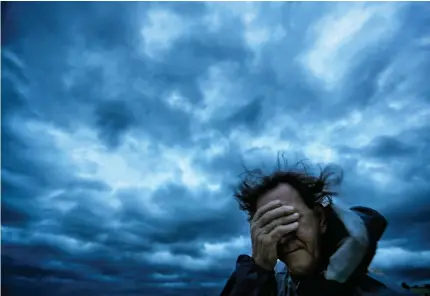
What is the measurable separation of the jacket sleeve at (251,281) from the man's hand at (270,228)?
0.04m

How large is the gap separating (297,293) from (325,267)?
22 centimetres

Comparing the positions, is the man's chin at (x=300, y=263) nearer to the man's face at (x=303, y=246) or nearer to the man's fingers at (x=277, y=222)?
the man's face at (x=303, y=246)

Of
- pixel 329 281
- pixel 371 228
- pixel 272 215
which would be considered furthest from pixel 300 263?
pixel 371 228

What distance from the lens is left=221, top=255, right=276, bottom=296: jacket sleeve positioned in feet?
8.10

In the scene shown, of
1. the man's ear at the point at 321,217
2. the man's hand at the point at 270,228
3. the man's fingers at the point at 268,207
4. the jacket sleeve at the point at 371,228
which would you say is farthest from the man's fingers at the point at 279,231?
the jacket sleeve at the point at 371,228

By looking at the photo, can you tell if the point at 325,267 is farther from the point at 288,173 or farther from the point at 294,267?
the point at 288,173

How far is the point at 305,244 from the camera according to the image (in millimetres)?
2566

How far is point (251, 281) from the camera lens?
2490 millimetres

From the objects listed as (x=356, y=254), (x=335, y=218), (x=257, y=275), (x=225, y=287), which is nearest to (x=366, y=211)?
(x=335, y=218)

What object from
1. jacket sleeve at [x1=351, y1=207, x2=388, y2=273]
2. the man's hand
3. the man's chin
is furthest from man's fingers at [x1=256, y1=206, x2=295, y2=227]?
jacket sleeve at [x1=351, y1=207, x2=388, y2=273]

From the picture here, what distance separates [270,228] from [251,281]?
308 millimetres

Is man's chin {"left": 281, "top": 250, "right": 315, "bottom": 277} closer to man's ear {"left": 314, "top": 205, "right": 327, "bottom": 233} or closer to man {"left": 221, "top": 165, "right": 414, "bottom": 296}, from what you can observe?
man {"left": 221, "top": 165, "right": 414, "bottom": 296}

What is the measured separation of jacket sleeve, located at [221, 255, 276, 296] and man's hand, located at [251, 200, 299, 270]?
0.04m

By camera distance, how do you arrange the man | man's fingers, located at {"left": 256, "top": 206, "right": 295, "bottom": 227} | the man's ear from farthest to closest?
1. the man's ear
2. man's fingers, located at {"left": 256, "top": 206, "right": 295, "bottom": 227}
3. the man
